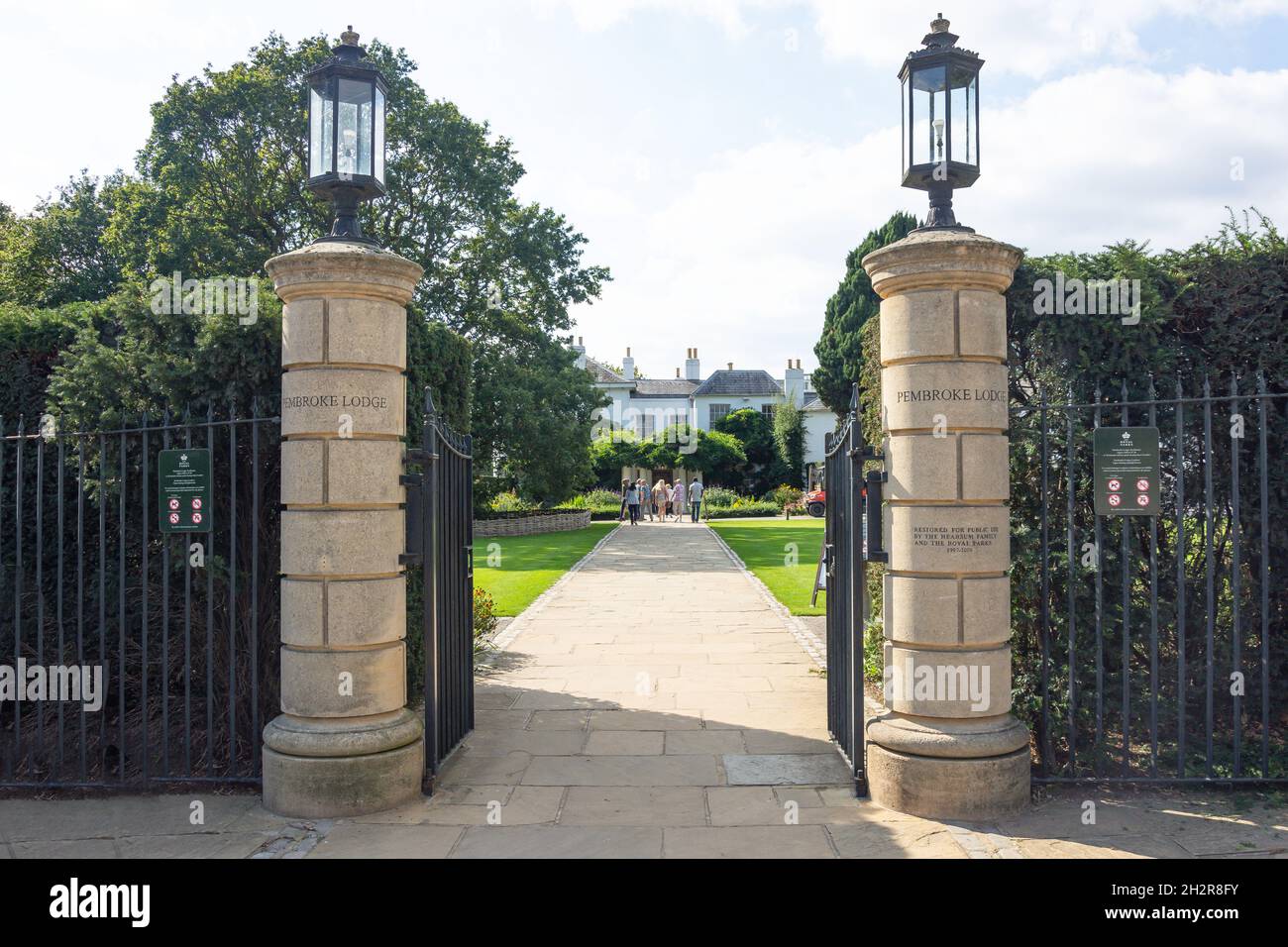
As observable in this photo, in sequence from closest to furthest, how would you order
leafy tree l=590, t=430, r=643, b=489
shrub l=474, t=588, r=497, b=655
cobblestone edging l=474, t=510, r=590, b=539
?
shrub l=474, t=588, r=497, b=655 < cobblestone edging l=474, t=510, r=590, b=539 < leafy tree l=590, t=430, r=643, b=489

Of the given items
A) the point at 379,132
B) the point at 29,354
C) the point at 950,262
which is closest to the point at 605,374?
the point at 29,354

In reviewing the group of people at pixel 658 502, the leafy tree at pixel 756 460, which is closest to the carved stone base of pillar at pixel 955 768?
the group of people at pixel 658 502

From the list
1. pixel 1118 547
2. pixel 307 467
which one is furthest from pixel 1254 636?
pixel 307 467

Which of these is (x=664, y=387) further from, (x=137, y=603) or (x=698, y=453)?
(x=137, y=603)

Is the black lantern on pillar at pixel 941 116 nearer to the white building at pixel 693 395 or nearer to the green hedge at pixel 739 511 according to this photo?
the green hedge at pixel 739 511

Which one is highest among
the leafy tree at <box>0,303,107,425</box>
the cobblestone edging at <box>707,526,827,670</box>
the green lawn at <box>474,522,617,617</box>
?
the leafy tree at <box>0,303,107,425</box>

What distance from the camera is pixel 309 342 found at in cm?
525

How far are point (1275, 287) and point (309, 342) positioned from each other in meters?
6.02

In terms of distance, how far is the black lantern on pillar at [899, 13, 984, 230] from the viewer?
5.30 meters

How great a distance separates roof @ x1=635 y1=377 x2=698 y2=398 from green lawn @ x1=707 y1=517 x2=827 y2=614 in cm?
3175

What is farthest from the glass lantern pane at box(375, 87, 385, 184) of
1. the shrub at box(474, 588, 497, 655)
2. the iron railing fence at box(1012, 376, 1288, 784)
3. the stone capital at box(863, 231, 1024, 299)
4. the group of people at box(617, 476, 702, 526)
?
the group of people at box(617, 476, 702, 526)

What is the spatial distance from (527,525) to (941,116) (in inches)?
1036

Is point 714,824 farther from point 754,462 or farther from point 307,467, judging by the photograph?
point 754,462

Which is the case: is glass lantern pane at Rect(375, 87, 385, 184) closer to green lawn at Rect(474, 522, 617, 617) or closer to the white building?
green lawn at Rect(474, 522, 617, 617)
